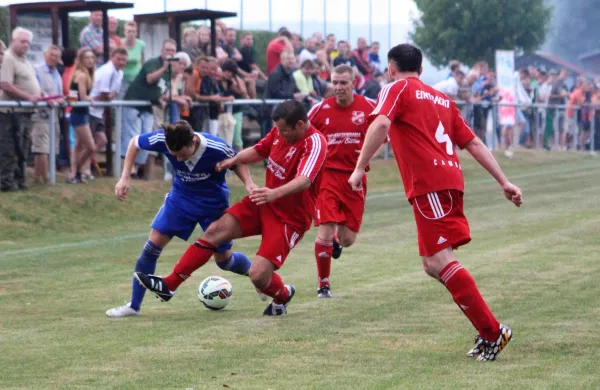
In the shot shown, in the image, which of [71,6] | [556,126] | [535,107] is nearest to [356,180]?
[71,6]

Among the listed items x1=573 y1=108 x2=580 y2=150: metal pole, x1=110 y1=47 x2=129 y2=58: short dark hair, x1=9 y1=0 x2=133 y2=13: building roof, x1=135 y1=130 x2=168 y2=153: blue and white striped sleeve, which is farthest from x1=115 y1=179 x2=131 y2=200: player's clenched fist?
x1=573 y1=108 x2=580 y2=150: metal pole

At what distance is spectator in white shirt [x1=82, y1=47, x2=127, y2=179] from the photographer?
17.1 meters

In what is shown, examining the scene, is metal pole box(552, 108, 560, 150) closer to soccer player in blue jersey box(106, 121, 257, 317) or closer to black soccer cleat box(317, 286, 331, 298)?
black soccer cleat box(317, 286, 331, 298)

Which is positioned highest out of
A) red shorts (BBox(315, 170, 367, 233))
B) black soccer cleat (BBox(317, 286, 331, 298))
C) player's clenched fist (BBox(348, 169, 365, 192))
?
player's clenched fist (BBox(348, 169, 365, 192))

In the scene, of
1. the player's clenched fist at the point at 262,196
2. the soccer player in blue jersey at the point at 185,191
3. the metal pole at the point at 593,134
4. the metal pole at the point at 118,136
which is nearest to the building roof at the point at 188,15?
the metal pole at the point at 118,136

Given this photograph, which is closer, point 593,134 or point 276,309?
point 276,309

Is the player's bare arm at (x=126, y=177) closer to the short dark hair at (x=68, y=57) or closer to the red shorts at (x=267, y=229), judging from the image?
the red shorts at (x=267, y=229)

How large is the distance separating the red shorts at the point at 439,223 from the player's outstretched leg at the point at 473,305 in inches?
2.6

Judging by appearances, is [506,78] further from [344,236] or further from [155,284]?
[155,284]

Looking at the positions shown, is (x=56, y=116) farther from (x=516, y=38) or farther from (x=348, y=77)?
(x=516, y=38)

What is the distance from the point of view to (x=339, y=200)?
1118cm

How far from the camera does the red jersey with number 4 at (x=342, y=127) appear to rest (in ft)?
36.6

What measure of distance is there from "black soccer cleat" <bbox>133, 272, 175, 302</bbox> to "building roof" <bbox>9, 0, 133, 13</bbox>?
30.3 feet

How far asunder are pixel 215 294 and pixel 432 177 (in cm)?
278
